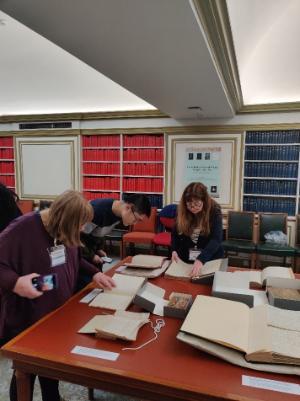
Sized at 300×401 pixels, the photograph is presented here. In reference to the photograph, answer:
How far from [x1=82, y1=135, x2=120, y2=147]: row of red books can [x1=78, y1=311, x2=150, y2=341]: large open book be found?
4.24m

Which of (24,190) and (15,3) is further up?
(15,3)

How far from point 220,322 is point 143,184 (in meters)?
4.14

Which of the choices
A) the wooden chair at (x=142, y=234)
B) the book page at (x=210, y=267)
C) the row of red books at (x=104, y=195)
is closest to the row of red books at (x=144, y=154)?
the row of red books at (x=104, y=195)

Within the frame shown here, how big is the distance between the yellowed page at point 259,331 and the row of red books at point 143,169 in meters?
3.95

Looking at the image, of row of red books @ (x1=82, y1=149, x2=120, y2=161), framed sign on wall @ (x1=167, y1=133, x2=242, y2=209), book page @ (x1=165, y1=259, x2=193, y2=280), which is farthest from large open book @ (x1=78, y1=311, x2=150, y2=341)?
row of red books @ (x1=82, y1=149, x2=120, y2=161)

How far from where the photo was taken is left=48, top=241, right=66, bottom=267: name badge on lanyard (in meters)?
1.38

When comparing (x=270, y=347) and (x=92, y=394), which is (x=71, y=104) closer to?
(x=92, y=394)

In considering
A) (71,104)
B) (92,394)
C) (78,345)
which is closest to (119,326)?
(78,345)

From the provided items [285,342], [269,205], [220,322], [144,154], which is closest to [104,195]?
[144,154]

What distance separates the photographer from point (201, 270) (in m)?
1.84

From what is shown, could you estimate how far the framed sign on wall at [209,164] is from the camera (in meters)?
4.63

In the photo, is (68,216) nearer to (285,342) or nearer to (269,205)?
(285,342)

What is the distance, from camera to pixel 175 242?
229cm

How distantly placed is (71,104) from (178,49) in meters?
3.82
